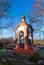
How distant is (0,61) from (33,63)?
245 inches

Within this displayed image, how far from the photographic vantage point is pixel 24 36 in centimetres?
2342

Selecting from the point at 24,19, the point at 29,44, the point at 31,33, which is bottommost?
the point at 29,44

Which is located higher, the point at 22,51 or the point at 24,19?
the point at 24,19

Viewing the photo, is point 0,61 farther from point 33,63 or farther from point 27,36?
point 27,36

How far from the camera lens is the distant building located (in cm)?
2298

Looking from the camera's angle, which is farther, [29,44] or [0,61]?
[29,44]

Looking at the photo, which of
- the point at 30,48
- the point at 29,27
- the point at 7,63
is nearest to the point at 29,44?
the point at 30,48

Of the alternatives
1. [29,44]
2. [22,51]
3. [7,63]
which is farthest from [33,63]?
[29,44]

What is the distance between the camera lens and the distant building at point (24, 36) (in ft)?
75.4

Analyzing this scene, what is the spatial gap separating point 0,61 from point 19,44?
49.3ft

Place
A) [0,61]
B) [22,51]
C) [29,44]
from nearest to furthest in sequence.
A: 1. [0,61]
2. [22,51]
3. [29,44]

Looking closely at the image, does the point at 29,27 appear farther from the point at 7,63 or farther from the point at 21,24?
the point at 7,63

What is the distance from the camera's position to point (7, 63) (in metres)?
8.88

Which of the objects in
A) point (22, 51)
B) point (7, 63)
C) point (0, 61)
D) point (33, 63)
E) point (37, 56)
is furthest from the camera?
point (22, 51)
